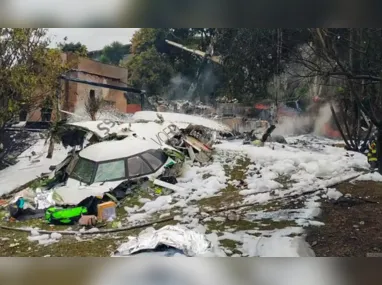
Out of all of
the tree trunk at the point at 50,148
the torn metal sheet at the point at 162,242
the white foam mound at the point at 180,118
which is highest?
the white foam mound at the point at 180,118

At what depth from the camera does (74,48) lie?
2.38 metres

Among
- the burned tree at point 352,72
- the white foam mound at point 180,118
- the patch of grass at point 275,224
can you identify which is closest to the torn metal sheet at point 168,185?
the white foam mound at point 180,118

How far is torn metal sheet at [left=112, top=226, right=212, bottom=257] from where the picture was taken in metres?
2.34

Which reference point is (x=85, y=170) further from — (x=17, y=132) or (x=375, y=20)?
(x=375, y=20)

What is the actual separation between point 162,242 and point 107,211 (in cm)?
34

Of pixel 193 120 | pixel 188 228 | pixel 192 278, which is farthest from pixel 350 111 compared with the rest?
pixel 192 278

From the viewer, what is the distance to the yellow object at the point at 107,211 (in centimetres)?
233

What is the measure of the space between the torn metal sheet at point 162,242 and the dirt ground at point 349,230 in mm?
631

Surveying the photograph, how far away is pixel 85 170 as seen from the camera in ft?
7.77

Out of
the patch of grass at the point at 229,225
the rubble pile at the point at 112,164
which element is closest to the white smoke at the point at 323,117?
the rubble pile at the point at 112,164

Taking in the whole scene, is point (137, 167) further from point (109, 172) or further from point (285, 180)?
point (285, 180)

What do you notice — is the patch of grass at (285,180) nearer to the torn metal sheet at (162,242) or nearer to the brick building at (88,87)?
the torn metal sheet at (162,242)

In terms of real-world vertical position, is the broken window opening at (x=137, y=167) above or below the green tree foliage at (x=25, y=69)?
below

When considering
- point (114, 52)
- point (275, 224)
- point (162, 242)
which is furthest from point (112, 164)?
point (275, 224)
